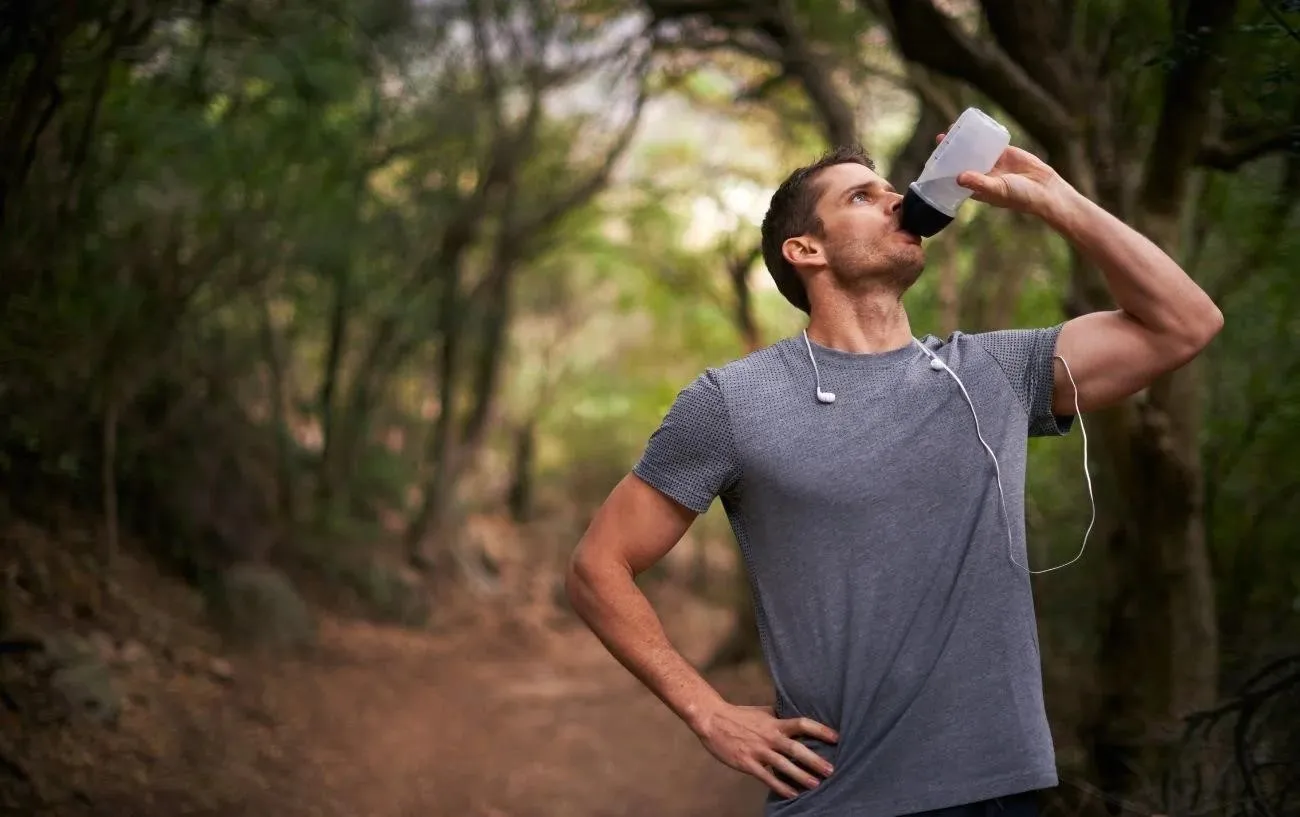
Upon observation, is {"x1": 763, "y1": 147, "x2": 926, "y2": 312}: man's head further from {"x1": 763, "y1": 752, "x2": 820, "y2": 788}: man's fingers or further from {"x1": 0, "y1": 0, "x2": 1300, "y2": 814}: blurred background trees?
{"x1": 0, "y1": 0, "x2": 1300, "y2": 814}: blurred background trees

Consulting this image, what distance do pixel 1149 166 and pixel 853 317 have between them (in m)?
3.21

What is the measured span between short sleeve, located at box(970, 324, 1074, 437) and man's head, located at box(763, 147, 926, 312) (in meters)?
0.22

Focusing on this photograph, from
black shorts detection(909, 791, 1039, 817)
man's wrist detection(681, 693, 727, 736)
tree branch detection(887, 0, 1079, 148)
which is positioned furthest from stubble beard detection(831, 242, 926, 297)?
tree branch detection(887, 0, 1079, 148)

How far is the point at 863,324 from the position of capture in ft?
8.56

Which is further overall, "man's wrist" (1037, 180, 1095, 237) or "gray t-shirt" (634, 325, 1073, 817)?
"man's wrist" (1037, 180, 1095, 237)

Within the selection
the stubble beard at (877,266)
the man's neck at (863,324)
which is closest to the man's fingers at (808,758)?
the man's neck at (863,324)

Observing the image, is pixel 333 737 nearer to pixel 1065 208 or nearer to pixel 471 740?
pixel 471 740

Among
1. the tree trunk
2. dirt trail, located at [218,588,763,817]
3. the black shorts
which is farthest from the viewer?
the tree trunk

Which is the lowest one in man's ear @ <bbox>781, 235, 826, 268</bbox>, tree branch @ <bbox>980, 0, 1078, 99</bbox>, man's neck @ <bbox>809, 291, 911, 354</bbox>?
man's neck @ <bbox>809, 291, 911, 354</bbox>

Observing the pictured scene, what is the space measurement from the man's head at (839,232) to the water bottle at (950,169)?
2.2 inches

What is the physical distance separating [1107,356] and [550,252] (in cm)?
1803

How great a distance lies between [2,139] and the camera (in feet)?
18.8

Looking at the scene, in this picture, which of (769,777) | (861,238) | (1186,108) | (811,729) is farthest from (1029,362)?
(1186,108)

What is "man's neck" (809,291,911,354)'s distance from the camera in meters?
2.59
